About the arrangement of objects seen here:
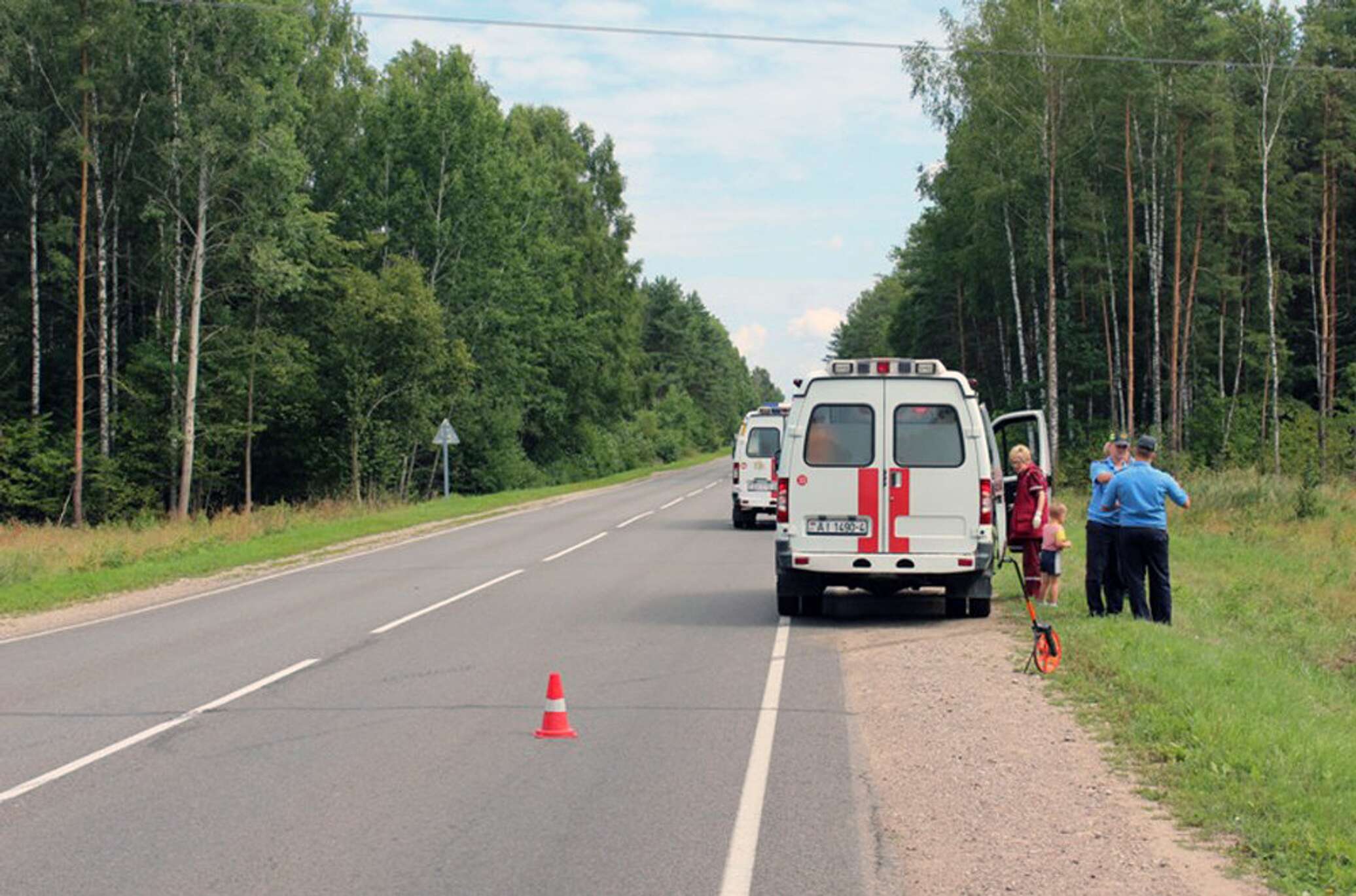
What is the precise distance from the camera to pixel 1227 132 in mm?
43906

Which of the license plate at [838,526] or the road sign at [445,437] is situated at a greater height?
the road sign at [445,437]

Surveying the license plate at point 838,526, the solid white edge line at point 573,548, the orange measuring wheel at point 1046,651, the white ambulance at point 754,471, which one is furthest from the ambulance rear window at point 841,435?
the white ambulance at point 754,471

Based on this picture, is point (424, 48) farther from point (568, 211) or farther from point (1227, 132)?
point (1227, 132)

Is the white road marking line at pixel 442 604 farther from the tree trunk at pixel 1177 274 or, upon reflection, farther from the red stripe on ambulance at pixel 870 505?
the tree trunk at pixel 1177 274

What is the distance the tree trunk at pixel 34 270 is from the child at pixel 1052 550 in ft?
113

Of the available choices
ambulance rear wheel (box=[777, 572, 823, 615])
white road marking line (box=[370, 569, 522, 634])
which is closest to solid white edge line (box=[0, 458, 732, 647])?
white road marking line (box=[370, 569, 522, 634])

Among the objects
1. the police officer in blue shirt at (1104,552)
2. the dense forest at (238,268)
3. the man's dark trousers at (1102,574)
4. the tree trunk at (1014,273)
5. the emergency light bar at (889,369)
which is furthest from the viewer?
the tree trunk at (1014,273)

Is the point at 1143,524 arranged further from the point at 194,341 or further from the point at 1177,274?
the point at 1177,274

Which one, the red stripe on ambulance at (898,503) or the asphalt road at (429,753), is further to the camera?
the red stripe on ambulance at (898,503)

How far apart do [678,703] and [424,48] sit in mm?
61732

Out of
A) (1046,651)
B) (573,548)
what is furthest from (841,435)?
(573,548)

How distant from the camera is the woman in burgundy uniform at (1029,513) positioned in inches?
582

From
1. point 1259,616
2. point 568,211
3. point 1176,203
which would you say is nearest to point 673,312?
point 568,211

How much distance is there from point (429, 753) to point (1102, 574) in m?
7.92
